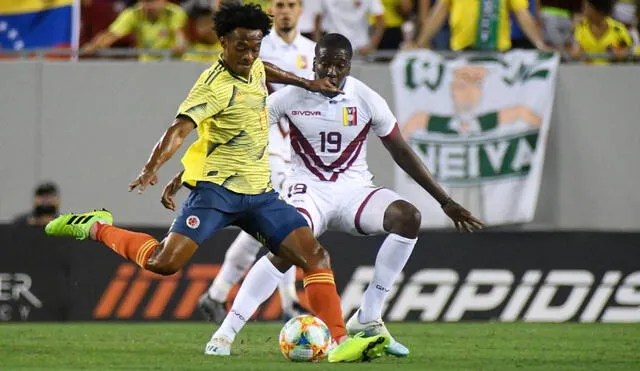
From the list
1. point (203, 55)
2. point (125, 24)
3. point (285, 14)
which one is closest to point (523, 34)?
point (203, 55)

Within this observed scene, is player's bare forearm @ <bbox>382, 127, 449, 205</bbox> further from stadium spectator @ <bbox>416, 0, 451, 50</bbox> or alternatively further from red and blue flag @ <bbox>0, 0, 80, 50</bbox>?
red and blue flag @ <bbox>0, 0, 80, 50</bbox>

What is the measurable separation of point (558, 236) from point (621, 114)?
60.3 inches

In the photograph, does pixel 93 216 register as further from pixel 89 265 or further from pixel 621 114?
pixel 621 114

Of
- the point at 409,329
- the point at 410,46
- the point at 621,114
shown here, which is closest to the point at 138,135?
the point at 410,46

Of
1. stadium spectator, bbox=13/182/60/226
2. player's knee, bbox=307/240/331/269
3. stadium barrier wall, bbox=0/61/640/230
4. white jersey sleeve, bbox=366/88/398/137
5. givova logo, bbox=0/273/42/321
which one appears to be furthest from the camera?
stadium barrier wall, bbox=0/61/640/230

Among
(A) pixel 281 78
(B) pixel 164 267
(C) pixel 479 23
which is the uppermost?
(A) pixel 281 78

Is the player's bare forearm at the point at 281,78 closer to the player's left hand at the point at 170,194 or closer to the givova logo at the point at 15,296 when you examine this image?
the player's left hand at the point at 170,194

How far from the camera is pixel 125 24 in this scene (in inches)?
607

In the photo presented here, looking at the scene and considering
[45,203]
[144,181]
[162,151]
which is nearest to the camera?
[144,181]

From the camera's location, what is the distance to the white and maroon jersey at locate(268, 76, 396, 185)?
1016 cm

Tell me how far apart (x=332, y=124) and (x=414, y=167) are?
649 mm

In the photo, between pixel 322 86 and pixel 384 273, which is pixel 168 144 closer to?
pixel 322 86

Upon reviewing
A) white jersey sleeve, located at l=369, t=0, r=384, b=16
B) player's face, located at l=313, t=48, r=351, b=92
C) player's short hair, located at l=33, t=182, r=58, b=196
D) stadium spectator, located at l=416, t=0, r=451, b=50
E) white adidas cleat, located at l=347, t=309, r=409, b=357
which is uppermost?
player's face, located at l=313, t=48, r=351, b=92

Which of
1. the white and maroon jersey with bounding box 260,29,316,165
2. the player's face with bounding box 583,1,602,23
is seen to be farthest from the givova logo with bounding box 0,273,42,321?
the player's face with bounding box 583,1,602,23
